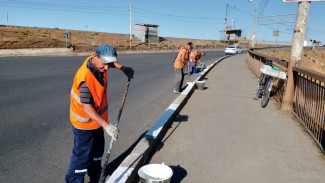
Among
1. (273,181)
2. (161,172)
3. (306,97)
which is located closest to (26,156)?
(161,172)

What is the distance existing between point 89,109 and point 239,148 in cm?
261

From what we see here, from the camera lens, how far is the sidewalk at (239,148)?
3.29 meters

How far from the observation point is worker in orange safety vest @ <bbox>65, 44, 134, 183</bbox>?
2473 mm

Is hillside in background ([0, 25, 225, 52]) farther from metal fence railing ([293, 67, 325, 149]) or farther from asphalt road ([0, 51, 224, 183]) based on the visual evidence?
metal fence railing ([293, 67, 325, 149])

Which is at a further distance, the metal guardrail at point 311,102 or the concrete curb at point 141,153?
the metal guardrail at point 311,102

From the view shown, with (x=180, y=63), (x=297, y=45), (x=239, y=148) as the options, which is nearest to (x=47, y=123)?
(x=239, y=148)

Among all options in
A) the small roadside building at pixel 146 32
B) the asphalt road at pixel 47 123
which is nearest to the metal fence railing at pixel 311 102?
the asphalt road at pixel 47 123

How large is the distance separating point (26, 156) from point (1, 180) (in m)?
0.63

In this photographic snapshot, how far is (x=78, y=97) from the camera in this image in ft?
8.49

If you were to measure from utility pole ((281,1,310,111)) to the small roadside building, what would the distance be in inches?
1818

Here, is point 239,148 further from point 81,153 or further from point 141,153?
point 81,153

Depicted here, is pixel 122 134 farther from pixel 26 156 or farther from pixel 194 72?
pixel 194 72

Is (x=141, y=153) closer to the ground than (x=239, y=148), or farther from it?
farther from it

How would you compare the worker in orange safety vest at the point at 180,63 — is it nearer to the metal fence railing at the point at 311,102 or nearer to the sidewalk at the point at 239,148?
the sidewalk at the point at 239,148
